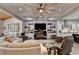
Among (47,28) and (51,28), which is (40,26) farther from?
(51,28)

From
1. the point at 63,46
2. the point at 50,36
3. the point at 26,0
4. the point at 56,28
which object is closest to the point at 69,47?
the point at 63,46

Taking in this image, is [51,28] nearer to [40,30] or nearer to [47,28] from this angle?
[47,28]

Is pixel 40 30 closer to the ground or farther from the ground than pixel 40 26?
closer to the ground

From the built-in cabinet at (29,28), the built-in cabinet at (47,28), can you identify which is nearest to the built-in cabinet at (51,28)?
the built-in cabinet at (47,28)

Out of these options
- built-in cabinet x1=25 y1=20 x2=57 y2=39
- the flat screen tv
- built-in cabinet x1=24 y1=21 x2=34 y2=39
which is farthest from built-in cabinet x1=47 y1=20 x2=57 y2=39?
built-in cabinet x1=24 y1=21 x2=34 y2=39

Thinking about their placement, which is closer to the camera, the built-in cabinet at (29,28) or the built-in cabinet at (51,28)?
the built-in cabinet at (51,28)

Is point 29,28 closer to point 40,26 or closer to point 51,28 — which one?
point 40,26

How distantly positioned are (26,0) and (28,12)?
188cm

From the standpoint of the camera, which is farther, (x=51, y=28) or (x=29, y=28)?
(x=29, y=28)

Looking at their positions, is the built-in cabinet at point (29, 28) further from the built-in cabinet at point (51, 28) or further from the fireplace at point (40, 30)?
the built-in cabinet at point (51, 28)

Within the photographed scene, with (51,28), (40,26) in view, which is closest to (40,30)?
(40,26)

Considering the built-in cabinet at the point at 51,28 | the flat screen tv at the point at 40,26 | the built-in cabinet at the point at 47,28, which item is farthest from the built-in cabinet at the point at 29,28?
the built-in cabinet at the point at 51,28

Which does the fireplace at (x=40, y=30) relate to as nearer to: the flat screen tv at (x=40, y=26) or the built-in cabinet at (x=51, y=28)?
the flat screen tv at (x=40, y=26)

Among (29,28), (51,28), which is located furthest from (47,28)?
(29,28)
